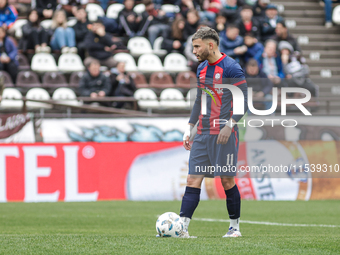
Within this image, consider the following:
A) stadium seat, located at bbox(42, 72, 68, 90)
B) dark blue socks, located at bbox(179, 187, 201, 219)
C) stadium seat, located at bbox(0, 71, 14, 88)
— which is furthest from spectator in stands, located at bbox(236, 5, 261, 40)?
dark blue socks, located at bbox(179, 187, 201, 219)

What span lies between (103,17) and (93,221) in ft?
31.6

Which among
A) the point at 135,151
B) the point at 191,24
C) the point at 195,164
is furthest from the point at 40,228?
the point at 191,24

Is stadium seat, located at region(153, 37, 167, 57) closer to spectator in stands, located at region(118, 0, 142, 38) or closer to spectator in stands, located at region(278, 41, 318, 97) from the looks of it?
spectator in stands, located at region(118, 0, 142, 38)

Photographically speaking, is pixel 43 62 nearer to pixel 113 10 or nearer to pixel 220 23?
pixel 113 10

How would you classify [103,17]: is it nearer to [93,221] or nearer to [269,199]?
[269,199]

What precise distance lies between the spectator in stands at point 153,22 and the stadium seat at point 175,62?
0.87 meters

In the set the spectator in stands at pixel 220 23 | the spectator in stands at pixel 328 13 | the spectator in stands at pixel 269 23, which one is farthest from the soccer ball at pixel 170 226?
the spectator in stands at pixel 328 13

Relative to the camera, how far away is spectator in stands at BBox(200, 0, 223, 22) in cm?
1736

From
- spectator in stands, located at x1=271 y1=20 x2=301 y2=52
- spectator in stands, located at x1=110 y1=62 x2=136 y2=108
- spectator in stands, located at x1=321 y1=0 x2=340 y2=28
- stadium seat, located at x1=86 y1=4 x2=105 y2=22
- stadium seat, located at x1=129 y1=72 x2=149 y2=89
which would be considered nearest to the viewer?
spectator in stands, located at x1=110 y1=62 x2=136 y2=108

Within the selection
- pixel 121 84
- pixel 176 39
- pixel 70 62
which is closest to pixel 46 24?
pixel 70 62

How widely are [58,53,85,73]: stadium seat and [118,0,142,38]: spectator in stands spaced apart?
6.99ft

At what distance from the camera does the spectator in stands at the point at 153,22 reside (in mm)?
16500

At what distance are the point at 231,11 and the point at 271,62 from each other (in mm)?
2524

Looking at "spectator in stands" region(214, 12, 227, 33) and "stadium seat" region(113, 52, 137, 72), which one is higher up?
"spectator in stands" region(214, 12, 227, 33)
